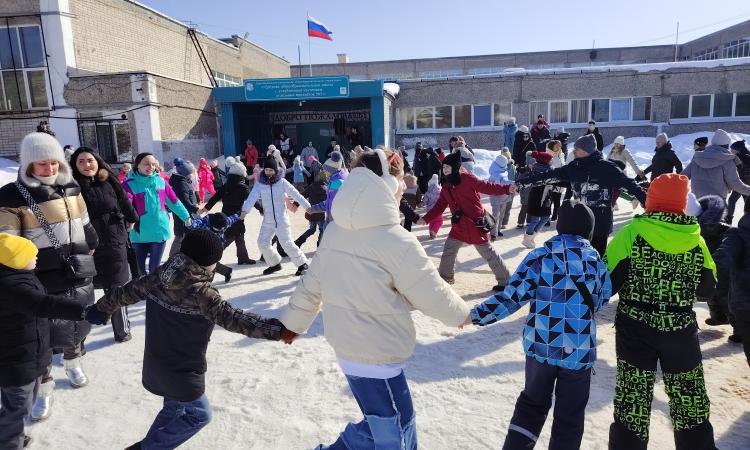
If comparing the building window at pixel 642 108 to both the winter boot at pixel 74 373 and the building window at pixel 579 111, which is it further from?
the winter boot at pixel 74 373

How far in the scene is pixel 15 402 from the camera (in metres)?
2.79

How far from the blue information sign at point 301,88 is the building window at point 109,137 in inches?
203

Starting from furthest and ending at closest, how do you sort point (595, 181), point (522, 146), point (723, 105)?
point (723, 105), point (522, 146), point (595, 181)

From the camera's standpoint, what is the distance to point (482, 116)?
22281 mm

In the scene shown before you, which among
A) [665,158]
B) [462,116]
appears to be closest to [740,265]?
[665,158]

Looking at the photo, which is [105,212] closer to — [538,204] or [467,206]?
[467,206]

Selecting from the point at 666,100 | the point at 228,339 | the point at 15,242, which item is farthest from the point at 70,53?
the point at 666,100

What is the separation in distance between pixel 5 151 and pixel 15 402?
1718cm

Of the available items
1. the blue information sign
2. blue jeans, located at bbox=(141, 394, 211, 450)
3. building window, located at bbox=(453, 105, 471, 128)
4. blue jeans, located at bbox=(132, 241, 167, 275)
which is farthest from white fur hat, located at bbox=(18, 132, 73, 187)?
building window, located at bbox=(453, 105, 471, 128)

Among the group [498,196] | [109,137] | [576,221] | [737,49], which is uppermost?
[737,49]

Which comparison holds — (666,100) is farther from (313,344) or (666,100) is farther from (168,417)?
(168,417)

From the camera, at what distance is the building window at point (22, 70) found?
1579 centimetres

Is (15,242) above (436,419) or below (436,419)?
above

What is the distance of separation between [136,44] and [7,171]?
728cm
